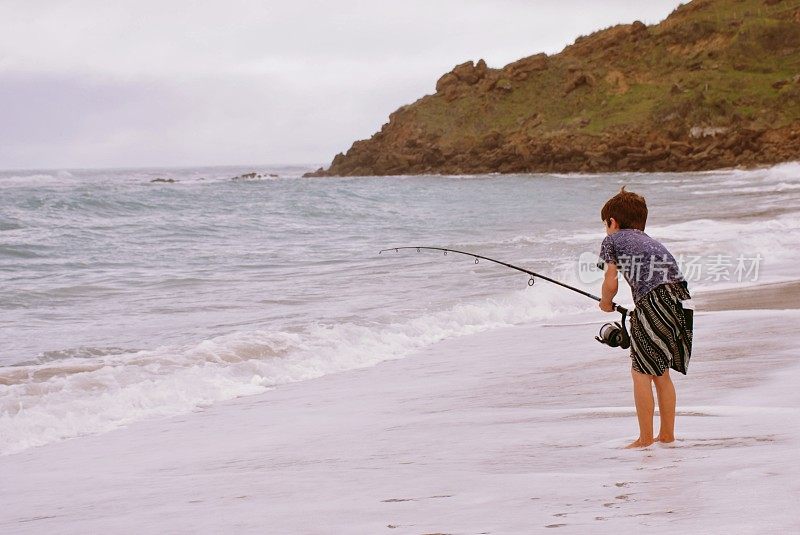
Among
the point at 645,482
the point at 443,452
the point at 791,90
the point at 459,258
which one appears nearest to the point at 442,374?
the point at 443,452

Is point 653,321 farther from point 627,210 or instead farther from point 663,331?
point 627,210

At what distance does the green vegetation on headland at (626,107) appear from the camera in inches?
2872

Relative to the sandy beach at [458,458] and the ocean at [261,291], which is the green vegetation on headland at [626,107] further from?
the sandy beach at [458,458]

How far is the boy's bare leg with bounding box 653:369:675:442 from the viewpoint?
4.20 m

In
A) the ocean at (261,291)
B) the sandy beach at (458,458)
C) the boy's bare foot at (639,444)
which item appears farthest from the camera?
the ocean at (261,291)

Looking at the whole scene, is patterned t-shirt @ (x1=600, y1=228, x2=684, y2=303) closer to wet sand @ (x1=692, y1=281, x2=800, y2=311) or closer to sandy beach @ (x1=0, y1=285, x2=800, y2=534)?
sandy beach @ (x1=0, y1=285, x2=800, y2=534)

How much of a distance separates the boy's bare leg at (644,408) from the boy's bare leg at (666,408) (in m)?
0.05

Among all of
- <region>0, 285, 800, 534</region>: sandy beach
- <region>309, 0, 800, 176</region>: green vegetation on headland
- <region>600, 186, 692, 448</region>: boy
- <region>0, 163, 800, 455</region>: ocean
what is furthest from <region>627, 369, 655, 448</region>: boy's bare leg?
<region>309, 0, 800, 176</region>: green vegetation on headland

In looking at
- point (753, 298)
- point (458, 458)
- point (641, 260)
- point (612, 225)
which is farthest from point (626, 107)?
point (458, 458)

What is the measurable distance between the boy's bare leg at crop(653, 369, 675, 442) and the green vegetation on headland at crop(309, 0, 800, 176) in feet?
221

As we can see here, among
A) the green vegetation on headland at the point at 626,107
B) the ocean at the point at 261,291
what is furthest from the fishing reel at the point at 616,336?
the green vegetation on headland at the point at 626,107

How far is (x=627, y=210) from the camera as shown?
14.3ft

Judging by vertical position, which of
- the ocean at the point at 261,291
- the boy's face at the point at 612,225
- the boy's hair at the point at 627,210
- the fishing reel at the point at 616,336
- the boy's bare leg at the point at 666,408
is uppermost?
the boy's hair at the point at 627,210

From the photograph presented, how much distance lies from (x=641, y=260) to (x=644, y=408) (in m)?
0.66
